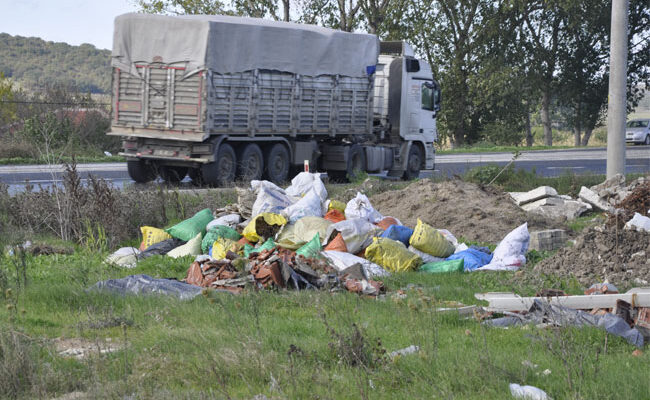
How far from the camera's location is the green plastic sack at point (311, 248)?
848cm

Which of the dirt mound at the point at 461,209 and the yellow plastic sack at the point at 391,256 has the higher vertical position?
the dirt mound at the point at 461,209

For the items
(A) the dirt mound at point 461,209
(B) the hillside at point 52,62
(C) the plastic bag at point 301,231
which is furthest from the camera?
(B) the hillside at point 52,62

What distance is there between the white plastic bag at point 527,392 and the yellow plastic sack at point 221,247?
5.01 metres

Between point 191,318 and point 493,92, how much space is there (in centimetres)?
3982

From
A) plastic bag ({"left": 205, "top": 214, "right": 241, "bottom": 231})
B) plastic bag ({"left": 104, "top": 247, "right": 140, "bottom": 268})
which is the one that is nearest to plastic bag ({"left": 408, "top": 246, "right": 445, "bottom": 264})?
plastic bag ({"left": 205, "top": 214, "right": 241, "bottom": 231})

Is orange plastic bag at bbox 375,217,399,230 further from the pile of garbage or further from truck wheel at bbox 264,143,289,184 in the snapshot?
truck wheel at bbox 264,143,289,184

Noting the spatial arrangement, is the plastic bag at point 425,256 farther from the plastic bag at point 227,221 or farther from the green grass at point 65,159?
the green grass at point 65,159

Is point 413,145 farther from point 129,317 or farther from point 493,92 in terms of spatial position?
point 493,92

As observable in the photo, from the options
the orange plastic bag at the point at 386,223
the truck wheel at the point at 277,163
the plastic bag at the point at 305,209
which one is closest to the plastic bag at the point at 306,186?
the plastic bag at the point at 305,209

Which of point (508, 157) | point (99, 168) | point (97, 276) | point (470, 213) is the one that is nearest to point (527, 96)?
point (508, 157)

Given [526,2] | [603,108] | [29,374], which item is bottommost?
[29,374]

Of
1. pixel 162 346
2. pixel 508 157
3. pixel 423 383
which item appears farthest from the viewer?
pixel 508 157

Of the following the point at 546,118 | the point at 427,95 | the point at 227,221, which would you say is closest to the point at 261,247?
the point at 227,221

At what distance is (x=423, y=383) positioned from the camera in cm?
464
